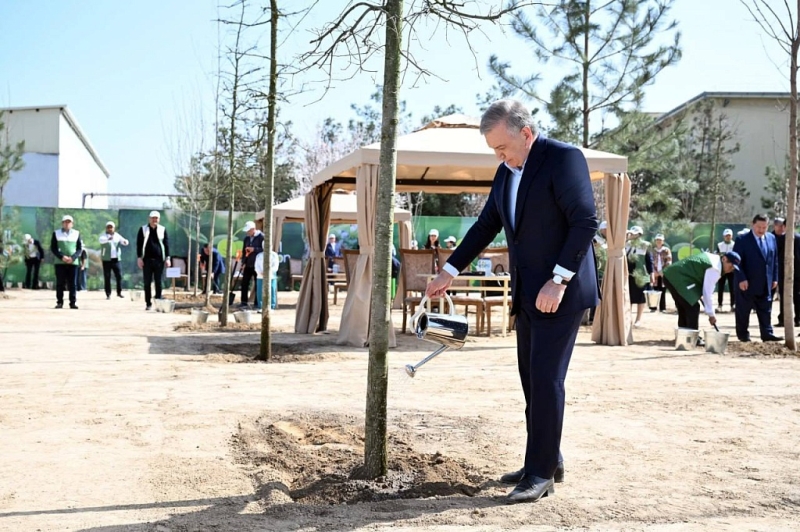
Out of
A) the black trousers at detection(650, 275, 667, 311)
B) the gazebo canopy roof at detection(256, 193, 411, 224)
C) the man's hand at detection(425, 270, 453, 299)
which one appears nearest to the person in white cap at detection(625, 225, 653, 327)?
the black trousers at detection(650, 275, 667, 311)

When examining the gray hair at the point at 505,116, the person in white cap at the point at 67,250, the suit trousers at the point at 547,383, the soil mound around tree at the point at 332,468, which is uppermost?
the gray hair at the point at 505,116

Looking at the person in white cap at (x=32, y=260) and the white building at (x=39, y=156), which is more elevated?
the white building at (x=39, y=156)

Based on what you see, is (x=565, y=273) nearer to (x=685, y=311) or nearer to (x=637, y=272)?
(x=685, y=311)

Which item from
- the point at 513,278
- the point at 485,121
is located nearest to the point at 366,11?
the point at 485,121

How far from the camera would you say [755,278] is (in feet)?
37.5

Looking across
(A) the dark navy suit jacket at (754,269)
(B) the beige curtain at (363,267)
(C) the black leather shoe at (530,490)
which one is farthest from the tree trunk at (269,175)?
(A) the dark navy suit jacket at (754,269)

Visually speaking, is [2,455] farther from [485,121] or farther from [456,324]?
[485,121]

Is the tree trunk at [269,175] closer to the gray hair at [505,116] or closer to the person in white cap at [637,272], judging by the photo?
the gray hair at [505,116]

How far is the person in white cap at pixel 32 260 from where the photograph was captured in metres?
24.2

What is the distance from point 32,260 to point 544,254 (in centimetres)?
2316

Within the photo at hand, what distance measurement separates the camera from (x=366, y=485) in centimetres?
411

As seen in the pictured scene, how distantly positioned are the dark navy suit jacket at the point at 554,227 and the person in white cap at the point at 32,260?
74.9 feet

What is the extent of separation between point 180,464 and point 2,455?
0.97 metres

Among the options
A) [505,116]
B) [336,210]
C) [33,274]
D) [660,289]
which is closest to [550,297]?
[505,116]
